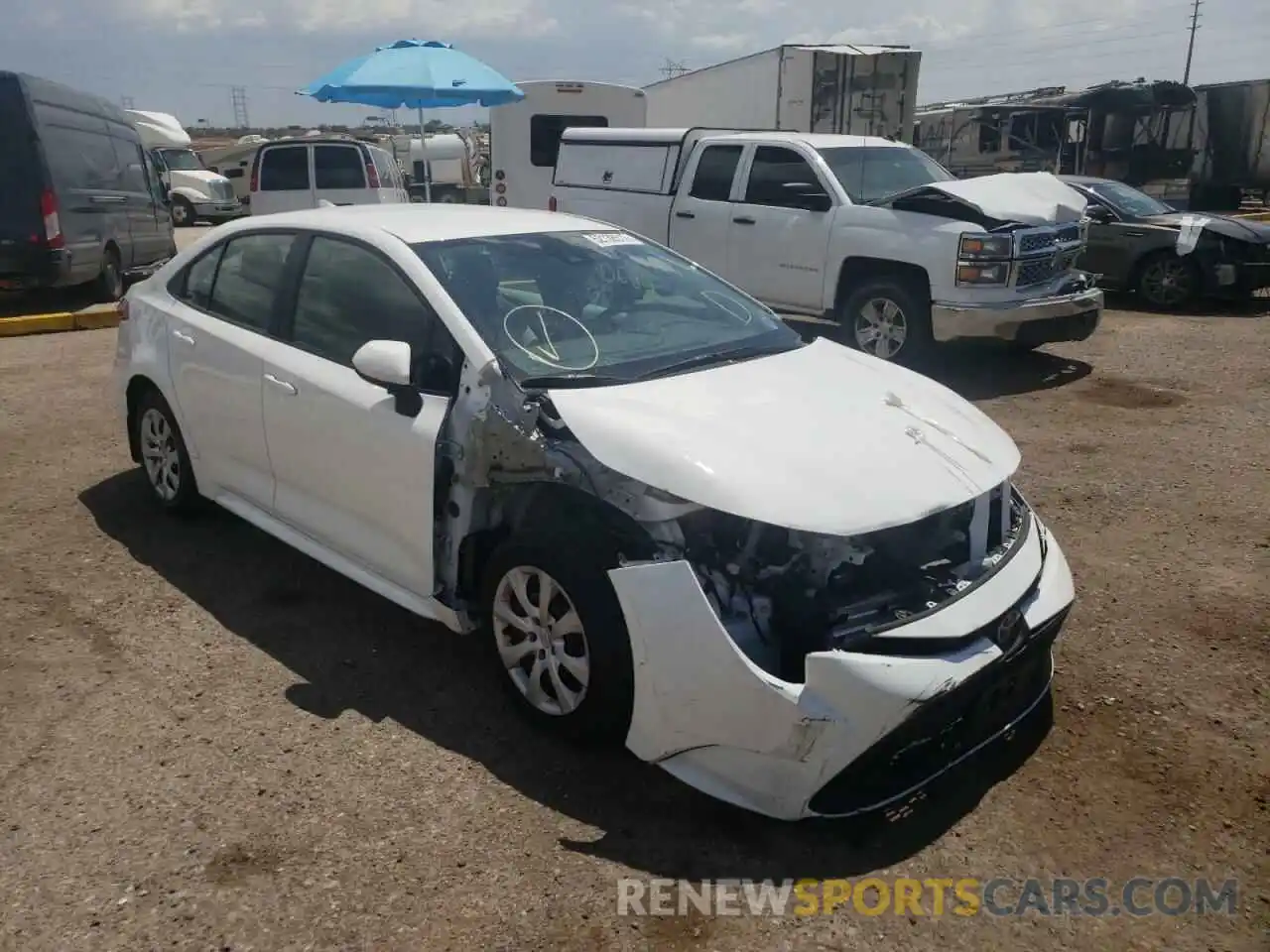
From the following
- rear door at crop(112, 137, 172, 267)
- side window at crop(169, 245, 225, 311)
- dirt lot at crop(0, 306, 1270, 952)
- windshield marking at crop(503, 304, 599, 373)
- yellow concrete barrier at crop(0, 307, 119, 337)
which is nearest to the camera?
dirt lot at crop(0, 306, 1270, 952)

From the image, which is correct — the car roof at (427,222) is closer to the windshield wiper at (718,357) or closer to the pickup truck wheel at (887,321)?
the windshield wiper at (718,357)

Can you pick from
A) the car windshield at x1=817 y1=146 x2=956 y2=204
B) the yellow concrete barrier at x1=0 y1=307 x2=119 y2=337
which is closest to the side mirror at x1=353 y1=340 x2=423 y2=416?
the car windshield at x1=817 y1=146 x2=956 y2=204

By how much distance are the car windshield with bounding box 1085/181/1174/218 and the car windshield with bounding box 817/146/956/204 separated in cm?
357

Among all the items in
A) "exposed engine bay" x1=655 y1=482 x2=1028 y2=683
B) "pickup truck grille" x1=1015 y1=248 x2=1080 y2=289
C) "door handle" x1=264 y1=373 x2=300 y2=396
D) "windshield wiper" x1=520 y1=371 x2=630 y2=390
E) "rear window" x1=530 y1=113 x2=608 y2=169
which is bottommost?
"exposed engine bay" x1=655 y1=482 x2=1028 y2=683

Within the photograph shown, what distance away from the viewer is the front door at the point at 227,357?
14.2ft

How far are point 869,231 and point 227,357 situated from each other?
5482 millimetres

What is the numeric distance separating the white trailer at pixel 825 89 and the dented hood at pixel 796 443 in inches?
506

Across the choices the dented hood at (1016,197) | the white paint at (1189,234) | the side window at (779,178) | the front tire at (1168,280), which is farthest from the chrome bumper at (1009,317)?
the front tire at (1168,280)

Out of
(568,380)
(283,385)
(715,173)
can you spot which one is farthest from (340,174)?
(568,380)

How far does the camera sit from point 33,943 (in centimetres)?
254

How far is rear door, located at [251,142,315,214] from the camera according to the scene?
15414 millimetres

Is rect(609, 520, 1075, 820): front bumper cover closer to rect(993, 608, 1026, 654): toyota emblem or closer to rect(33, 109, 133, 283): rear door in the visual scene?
rect(993, 608, 1026, 654): toyota emblem

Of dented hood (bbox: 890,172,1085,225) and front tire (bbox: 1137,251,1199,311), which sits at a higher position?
dented hood (bbox: 890,172,1085,225)

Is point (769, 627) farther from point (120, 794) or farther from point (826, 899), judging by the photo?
point (120, 794)
